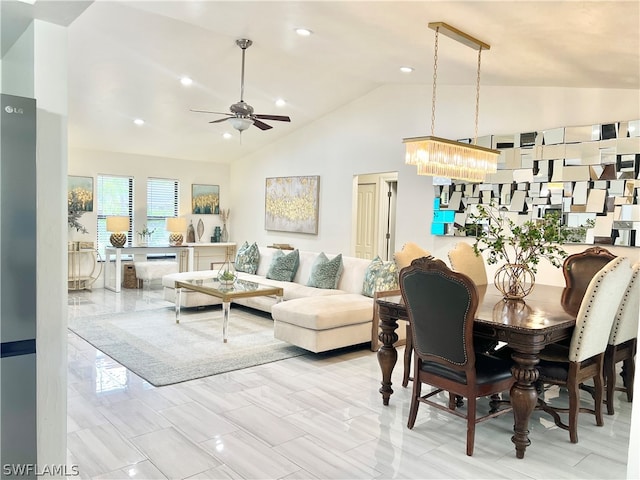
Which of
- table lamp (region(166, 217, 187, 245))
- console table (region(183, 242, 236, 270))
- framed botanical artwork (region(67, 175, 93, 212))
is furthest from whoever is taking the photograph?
console table (region(183, 242, 236, 270))

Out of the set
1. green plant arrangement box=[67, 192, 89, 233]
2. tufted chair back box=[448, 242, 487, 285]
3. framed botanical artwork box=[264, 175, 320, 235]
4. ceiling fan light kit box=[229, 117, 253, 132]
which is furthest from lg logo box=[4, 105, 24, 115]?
green plant arrangement box=[67, 192, 89, 233]

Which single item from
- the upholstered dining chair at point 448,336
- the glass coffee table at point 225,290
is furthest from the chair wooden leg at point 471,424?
the glass coffee table at point 225,290

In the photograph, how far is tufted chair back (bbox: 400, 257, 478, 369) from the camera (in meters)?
2.70

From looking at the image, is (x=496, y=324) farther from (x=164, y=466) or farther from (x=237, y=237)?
(x=237, y=237)

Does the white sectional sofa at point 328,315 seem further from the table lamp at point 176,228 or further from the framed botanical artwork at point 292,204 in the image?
the table lamp at point 176,228

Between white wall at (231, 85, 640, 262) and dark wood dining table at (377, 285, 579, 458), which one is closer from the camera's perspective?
dark wood dining table at (377, 285, 579, 458)

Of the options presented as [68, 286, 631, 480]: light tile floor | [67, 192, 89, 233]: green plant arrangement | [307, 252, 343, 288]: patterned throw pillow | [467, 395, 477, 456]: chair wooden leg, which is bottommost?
[68, 286, 631, 480]: light tile floor

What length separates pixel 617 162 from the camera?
492 centimetres

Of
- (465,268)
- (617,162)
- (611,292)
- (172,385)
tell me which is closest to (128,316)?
(172,385)

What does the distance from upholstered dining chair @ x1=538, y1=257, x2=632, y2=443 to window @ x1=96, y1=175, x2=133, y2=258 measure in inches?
305

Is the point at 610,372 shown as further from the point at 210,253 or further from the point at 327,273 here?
the point at 210,253

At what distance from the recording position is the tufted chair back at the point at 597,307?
9.43 feet

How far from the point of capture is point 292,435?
2.99 meters

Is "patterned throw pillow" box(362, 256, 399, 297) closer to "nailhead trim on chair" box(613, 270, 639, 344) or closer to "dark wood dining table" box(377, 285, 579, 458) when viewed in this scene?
"dark wood dining table" box(377, 285, 579, 458)
